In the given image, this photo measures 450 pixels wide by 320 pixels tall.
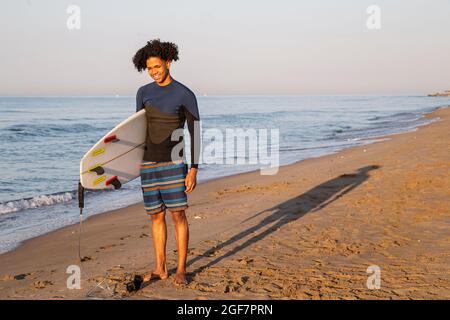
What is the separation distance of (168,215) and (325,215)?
2.32 metres

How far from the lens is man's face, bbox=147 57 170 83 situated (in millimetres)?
3820

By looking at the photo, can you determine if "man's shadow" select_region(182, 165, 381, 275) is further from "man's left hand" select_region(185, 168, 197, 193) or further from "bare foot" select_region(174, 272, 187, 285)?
"man's left hand" select_region(185, 168, 197, 193)

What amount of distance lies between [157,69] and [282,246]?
236 cm

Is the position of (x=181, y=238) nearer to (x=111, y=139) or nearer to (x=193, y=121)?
(x=193, y=121)

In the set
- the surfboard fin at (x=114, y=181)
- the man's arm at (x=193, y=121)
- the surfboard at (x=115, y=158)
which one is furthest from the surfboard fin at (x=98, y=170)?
the man's arm at (x=193, y=121)

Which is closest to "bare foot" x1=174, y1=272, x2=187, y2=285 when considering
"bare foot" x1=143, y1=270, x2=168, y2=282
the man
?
the man

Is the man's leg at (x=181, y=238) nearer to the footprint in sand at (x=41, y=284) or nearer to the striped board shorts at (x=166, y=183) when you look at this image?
the striped board shorts at (x=166, y=183)

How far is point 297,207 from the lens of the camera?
6.88 m

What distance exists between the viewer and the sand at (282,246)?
3.84m

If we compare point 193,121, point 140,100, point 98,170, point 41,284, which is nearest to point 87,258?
point 41,284

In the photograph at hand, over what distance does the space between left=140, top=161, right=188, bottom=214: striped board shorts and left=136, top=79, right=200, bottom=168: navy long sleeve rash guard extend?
0.07 meters
